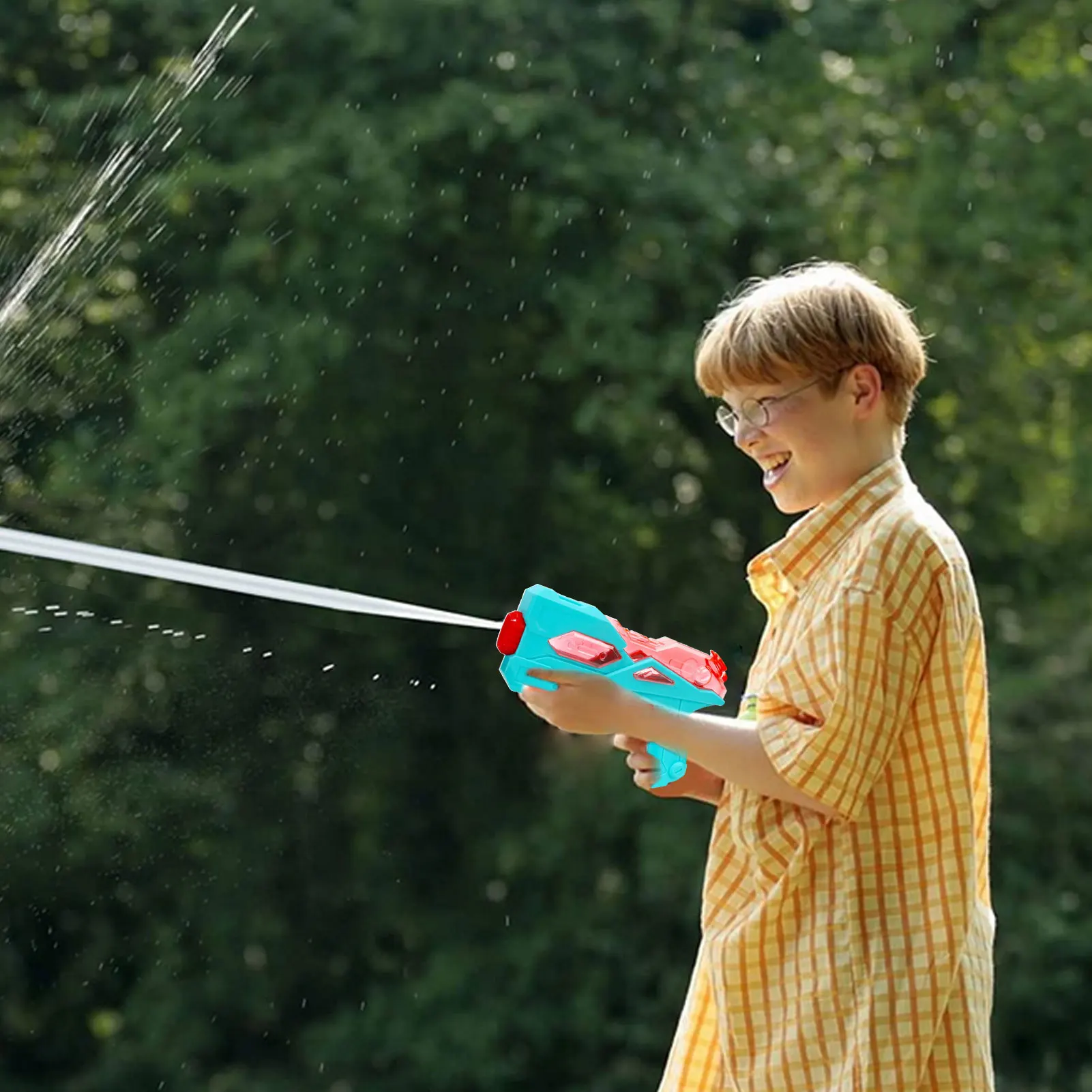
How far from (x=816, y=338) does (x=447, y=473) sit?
13.5 feet

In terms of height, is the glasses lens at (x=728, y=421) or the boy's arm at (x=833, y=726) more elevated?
the glasses lens at (x=728, y=421)

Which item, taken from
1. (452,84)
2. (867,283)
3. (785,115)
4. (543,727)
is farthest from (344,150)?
(867,283)

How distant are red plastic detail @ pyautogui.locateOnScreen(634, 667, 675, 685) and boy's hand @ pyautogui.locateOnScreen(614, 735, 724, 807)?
0.26 ft

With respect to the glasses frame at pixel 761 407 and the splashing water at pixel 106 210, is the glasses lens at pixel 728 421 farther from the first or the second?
the splashing water at pixel 106 210

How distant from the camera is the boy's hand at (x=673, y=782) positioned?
1.94 m

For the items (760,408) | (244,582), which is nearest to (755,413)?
(760,408)

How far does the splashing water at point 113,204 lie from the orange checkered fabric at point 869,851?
3.91m

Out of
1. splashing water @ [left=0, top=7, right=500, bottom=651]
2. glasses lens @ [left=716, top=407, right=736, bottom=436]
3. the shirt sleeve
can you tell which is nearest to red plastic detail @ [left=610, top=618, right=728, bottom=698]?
the shirt sleeve

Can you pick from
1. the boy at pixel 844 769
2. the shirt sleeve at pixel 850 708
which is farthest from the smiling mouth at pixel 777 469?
the shirt sleeve at pixel 850 708

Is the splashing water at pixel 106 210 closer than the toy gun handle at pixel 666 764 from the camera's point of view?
No

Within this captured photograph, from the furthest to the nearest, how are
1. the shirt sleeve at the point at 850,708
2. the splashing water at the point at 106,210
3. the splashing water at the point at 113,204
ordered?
the splashing water at the point at 113,204
the splashing water at the point at 106,210
the shirt sleeve at the point at 850,708

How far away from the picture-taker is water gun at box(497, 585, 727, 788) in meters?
1.80

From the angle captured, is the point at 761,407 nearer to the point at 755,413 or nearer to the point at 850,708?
the point at 755,413

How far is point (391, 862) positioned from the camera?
239 inches
